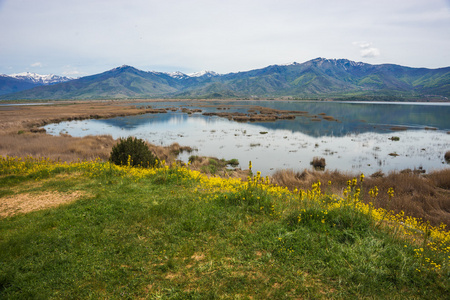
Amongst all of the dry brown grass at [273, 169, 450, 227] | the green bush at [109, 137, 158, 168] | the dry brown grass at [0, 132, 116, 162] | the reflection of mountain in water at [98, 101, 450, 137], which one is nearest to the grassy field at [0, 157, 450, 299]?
the dry brown grass at [273, 169, 450, 227]

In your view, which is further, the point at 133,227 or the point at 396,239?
the point at 133,227

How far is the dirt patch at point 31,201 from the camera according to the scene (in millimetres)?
8203

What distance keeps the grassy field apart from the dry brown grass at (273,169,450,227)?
3996mm

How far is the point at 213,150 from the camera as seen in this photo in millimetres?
30000

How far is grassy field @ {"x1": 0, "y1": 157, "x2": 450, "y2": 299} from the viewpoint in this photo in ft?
15.4

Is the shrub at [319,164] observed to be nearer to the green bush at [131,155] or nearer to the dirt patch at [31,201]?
the green bush at [131,155]

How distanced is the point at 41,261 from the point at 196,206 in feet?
14.7

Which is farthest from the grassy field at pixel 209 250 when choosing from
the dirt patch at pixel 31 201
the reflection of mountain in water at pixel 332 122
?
the reflection of mountain in water at pixel 332 122

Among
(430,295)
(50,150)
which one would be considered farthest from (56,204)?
(50,150)

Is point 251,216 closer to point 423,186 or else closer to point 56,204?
point 56,204

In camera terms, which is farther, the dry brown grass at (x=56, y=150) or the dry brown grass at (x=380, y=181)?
the dry brown grass at (x=56, y=150)

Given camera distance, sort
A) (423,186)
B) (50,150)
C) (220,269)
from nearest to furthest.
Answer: (220,269), (423,186), (50,150)

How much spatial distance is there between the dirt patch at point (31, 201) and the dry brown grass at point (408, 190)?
1173 centimetres

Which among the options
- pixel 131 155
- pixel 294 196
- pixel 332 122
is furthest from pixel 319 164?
pixel 332 122
